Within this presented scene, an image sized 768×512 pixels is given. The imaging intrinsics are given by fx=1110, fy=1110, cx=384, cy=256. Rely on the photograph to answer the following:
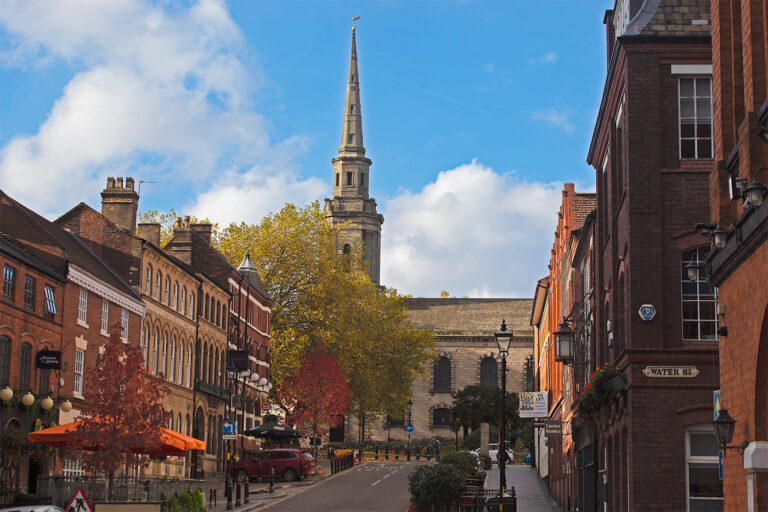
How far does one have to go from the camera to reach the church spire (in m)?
130

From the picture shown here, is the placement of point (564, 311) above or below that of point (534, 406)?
above

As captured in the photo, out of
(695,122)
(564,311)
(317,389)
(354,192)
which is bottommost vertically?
(317,389)

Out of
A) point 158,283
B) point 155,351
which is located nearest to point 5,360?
point 155,351

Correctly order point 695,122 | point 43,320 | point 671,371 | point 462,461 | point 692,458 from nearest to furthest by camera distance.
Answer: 1. point 692,458
2. point 671,371
3. point 695,122
4. point 43,320
5. point 462,461

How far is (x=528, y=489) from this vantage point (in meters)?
49.1

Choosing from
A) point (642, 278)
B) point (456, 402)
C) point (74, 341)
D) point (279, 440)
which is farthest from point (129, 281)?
point (456, 402)

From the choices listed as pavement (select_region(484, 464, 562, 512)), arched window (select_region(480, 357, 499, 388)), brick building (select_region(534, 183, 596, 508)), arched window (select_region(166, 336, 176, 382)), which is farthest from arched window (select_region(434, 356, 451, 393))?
arched window (select_region(166, 336, 176, 382))

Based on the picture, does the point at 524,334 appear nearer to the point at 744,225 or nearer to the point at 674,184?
the point at 674,184

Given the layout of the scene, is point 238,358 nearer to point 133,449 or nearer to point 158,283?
point 158,283

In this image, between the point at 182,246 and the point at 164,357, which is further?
the point at 182,246

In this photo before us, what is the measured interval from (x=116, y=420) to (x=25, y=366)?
433cm

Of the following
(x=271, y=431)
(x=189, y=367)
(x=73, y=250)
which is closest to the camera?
(x=73, y=250)

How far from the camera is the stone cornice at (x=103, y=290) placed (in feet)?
125

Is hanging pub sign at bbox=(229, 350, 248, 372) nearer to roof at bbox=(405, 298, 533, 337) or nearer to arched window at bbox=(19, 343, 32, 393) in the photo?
arched window at bbox=(19, 343, 32, 393)
